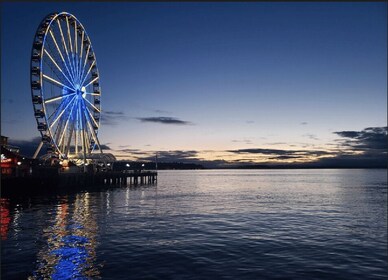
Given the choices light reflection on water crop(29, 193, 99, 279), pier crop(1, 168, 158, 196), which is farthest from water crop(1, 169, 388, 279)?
pier crop(1, 168, 158, 196)

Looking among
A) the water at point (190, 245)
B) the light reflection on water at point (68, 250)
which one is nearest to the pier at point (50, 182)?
the water at point (190, 245)

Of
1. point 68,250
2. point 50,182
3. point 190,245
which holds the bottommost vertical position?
point 190,245

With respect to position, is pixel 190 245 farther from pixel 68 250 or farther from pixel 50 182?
pixel 50 182

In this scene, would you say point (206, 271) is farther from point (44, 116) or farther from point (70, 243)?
point (44, 116)

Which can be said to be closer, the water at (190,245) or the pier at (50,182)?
the water at (190,245)

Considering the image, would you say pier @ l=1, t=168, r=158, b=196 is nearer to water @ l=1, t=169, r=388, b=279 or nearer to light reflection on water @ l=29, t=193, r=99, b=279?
water @ l=1, t=169, r=388, b=279

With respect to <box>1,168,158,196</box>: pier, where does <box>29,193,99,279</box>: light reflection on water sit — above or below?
below

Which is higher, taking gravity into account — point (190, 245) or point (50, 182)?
point (50, 182)

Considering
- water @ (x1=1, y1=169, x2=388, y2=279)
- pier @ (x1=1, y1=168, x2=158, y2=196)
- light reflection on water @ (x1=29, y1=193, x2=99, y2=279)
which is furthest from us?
pier @ (x1=1, y1=168, x2=158, y2=196)

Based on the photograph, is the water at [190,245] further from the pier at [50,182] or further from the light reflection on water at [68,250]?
the pier at [50,182]

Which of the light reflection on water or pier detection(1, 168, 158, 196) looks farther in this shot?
pier detection(1, 168, 158, 196)

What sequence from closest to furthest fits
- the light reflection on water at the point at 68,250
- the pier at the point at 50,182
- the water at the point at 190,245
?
the light reflection on water at the point at 68,250 → the water at the point at 190,245 → the pier at the point at 50,182

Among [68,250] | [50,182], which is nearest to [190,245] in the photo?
[68,250]

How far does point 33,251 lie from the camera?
1994cm
